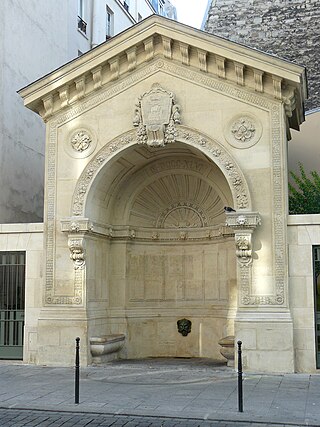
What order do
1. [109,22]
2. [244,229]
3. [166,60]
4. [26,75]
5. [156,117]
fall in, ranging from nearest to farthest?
1. [244,229]
2. [156,117]
3. [166,60]
4. [26,75]
5. [109,22]

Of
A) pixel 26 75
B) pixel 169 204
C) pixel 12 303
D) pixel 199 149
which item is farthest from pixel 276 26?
pixel 12 303

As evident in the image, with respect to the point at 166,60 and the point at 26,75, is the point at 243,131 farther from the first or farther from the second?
the point at 26,75

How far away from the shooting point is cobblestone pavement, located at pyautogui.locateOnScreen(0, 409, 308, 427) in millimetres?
9453

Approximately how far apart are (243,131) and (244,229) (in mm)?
2490

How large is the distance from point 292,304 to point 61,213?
20.8 feet

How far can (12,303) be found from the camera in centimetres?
1681

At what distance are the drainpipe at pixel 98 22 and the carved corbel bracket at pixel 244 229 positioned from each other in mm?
14982

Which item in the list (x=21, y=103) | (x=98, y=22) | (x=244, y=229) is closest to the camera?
(x=244, y=229)

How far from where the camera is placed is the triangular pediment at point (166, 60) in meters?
15.0

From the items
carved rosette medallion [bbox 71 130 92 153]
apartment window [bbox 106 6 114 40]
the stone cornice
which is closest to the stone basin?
the stone cornice

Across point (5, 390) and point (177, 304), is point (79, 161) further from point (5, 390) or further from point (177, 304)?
point (5, 390)

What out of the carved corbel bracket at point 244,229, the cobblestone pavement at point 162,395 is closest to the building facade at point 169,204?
the carved corbel bracket at point 244,229

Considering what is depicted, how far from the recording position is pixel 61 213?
1634 cm

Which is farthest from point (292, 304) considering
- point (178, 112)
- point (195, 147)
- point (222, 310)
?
point (178, 112)
